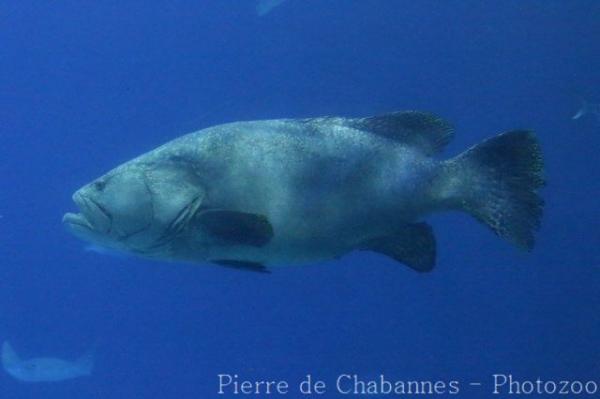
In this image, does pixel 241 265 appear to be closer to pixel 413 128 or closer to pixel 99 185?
pixel 99 185

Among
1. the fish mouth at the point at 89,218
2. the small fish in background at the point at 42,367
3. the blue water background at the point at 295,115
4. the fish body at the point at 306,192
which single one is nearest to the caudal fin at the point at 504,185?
the fish body at the point at 306,192

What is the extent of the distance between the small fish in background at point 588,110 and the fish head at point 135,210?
9.44 meters

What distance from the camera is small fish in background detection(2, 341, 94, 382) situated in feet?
38.7

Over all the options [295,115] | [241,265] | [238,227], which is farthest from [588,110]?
[238,227]

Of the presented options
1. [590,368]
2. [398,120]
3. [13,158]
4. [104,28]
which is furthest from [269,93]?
[398,120]

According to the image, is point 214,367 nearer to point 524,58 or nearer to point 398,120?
point 524,58

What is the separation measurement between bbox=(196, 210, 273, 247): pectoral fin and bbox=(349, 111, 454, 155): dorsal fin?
931mm

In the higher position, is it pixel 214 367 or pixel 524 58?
pixel 524 58

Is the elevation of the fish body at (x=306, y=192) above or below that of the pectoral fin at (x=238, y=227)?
Answer: above

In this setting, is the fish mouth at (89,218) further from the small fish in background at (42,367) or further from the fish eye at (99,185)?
the small fish in background at (42,367)

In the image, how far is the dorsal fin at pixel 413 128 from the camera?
4176 mm

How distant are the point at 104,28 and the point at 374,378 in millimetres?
8447

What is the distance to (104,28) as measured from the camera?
15.1 meters

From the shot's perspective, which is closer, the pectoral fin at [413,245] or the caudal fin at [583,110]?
the pectoral fin at [413,245]
